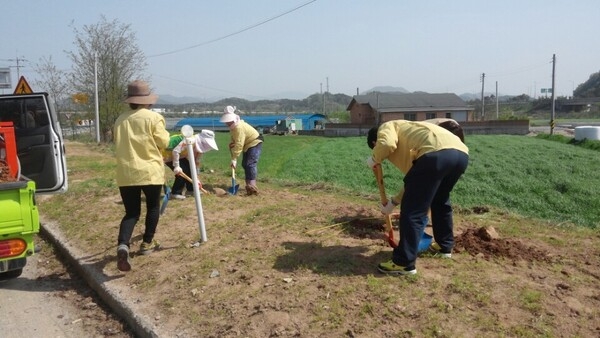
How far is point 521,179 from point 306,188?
587cm

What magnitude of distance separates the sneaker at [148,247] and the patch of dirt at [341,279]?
0.27ft

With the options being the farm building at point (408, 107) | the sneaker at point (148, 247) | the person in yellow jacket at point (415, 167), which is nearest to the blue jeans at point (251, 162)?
the sneaker at point (148, 247)

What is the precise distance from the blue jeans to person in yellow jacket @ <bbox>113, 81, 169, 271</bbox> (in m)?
3.61

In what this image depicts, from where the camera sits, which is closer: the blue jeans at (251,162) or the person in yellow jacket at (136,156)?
the person in yellow jacket at (136,156)

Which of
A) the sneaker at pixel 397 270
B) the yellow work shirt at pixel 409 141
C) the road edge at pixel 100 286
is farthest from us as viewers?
the yellow work shirt at pixel 409 141

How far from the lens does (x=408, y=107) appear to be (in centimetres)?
6228

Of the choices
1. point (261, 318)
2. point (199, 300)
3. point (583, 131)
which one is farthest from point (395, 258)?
point (583, 131)

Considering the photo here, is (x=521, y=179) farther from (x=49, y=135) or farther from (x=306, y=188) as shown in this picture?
(x=49, y=135)

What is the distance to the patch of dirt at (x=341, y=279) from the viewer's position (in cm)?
346

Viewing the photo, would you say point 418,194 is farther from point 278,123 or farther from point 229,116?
point 278,123

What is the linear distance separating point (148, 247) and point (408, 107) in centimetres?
5934

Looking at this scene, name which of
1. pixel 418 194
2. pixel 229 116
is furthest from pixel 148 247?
pixel 229 116

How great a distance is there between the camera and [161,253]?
17.7 feet

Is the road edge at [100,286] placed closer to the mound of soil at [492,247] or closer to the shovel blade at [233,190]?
the shovel blade at [233,190]
